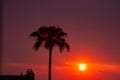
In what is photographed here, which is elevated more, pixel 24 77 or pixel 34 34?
pixel 34 34

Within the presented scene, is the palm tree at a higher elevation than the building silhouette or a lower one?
higher

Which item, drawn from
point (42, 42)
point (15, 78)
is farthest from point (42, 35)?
point (15, 78)

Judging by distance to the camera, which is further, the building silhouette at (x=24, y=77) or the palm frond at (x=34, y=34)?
the palm frond at (x=34, y=34)

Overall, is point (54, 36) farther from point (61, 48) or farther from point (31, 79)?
point (31, 79)

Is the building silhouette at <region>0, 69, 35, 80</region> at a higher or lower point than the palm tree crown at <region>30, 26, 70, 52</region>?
Answer: lower

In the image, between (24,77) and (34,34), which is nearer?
(24,77)

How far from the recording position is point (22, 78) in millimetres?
62188

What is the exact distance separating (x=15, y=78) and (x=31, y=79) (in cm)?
260

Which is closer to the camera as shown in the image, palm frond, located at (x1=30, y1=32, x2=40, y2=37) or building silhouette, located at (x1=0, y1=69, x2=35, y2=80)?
building silhouette, located at (x1=0, y1=69, x2=35, y2=80)

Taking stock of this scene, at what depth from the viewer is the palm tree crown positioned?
67.6 m

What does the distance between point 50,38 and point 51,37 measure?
0.60 ft

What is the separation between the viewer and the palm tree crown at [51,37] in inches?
2660

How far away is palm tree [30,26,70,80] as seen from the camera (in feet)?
221

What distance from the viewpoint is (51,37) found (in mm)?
67875
